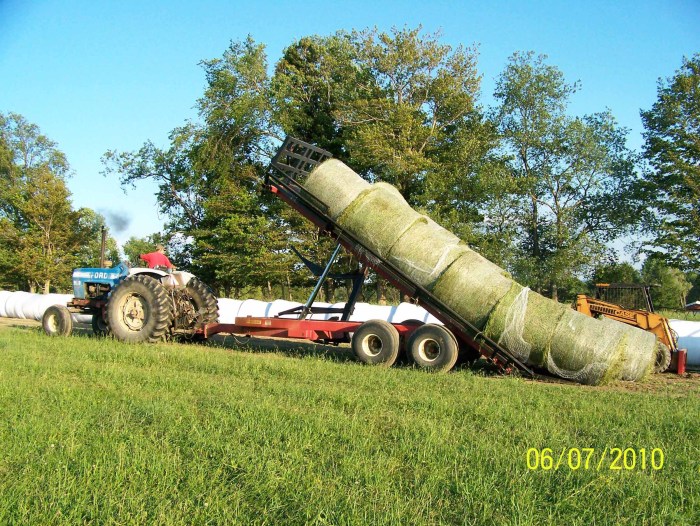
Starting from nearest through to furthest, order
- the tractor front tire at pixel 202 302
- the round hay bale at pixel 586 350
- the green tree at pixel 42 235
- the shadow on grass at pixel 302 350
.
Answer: the round hay bale at pixel 586 350 < the shadow on grass at pixel 302 350 < the tractor front tire at pixel 202 302 < the green tree at pixel 42 235

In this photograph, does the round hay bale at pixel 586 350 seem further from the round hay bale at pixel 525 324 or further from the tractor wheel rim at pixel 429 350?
the tractor wheel rim at pixel 429 350

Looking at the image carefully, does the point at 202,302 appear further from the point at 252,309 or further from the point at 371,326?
the point at 252,309

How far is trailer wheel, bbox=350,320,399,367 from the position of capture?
33.9ft

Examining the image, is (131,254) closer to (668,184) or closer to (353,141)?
(353,141)

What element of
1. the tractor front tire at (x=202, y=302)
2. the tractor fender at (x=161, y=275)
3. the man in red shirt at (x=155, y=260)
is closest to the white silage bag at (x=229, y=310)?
the tractor front tire at (x=202, y=302)

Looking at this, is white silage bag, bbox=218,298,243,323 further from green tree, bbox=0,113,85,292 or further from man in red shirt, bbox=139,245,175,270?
green tree, bbox=0,113,85,292

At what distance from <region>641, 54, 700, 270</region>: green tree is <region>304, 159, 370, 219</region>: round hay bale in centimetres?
2436

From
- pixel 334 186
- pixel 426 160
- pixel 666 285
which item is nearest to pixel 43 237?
pixel 426 160

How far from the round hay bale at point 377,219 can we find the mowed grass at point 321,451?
318 centimetres

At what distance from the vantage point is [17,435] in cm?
477

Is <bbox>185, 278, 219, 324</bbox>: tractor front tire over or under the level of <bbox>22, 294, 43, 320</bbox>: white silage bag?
over

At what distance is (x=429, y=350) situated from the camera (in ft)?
33.9
